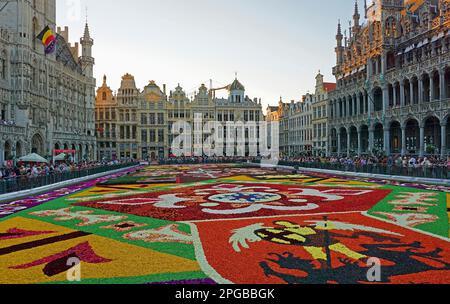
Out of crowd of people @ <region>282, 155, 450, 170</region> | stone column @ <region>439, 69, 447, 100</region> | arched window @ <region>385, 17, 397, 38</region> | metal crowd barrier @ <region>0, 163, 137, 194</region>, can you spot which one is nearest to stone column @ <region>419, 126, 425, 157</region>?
crowd of people @ <region>282, 155, 450, 170</region>

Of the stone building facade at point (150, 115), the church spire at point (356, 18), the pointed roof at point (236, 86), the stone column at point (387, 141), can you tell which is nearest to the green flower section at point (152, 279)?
the stone column at point (387, 141)

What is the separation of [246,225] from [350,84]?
47121mm

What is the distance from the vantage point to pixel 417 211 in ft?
37.7

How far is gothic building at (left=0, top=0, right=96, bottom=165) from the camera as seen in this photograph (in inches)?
1714

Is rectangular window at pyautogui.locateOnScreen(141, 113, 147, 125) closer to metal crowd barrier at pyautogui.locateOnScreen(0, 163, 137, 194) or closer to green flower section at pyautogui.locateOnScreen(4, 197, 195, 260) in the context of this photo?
metal crowd barrier at pyautogui.locateOnScreen(0, 163, 137, 194)

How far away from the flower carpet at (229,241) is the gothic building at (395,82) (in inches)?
1050

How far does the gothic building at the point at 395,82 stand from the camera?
35.5 meters

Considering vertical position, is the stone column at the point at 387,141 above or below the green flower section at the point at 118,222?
above

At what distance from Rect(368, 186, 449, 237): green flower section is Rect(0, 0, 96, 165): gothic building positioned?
124 ft

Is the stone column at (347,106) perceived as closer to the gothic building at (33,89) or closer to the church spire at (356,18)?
the church spire at (356,18)

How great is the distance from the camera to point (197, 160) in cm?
5841

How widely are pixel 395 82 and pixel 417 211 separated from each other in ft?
114

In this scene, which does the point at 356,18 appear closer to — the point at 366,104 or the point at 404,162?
the point at 366,104

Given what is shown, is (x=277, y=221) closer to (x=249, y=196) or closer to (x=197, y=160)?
(x=249, y=196)
